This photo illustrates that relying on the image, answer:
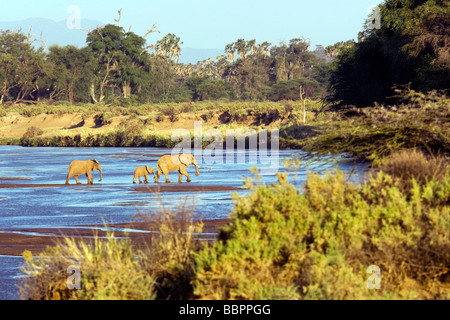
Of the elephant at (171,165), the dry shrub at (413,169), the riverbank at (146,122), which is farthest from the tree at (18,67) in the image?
the dry shrub at (413,169)

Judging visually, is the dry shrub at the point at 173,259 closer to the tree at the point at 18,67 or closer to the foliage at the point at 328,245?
the foliage at the point at 328,245

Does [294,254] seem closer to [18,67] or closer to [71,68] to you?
[18,67]

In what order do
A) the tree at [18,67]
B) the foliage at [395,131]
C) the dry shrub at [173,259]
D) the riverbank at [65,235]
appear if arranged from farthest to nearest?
1. the tree at [18,67]
2. the riverbank at [65,235]
3. the foliage at [395,131]
4. the dry shrub at [173,259]

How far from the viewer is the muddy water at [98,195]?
51.1 ft

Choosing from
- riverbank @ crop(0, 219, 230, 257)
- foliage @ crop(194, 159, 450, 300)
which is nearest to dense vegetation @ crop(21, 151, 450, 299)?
foliage @ crop(194, 159, 450, 300)

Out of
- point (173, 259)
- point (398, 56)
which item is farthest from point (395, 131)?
point (398, 56)

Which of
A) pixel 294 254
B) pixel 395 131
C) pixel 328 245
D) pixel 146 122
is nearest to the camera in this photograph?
pixel 294 254

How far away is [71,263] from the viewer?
25.2 ft

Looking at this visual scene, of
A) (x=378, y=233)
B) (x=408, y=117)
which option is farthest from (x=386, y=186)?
(x=408, y=117)

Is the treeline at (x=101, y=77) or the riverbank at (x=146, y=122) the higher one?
the treeline at (x=101, y=77)

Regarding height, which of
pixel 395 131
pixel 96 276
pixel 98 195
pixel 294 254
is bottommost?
pixel 98 195

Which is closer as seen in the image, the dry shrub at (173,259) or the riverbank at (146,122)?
the dry shrub at (173,259)

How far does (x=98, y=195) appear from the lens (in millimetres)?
21344
